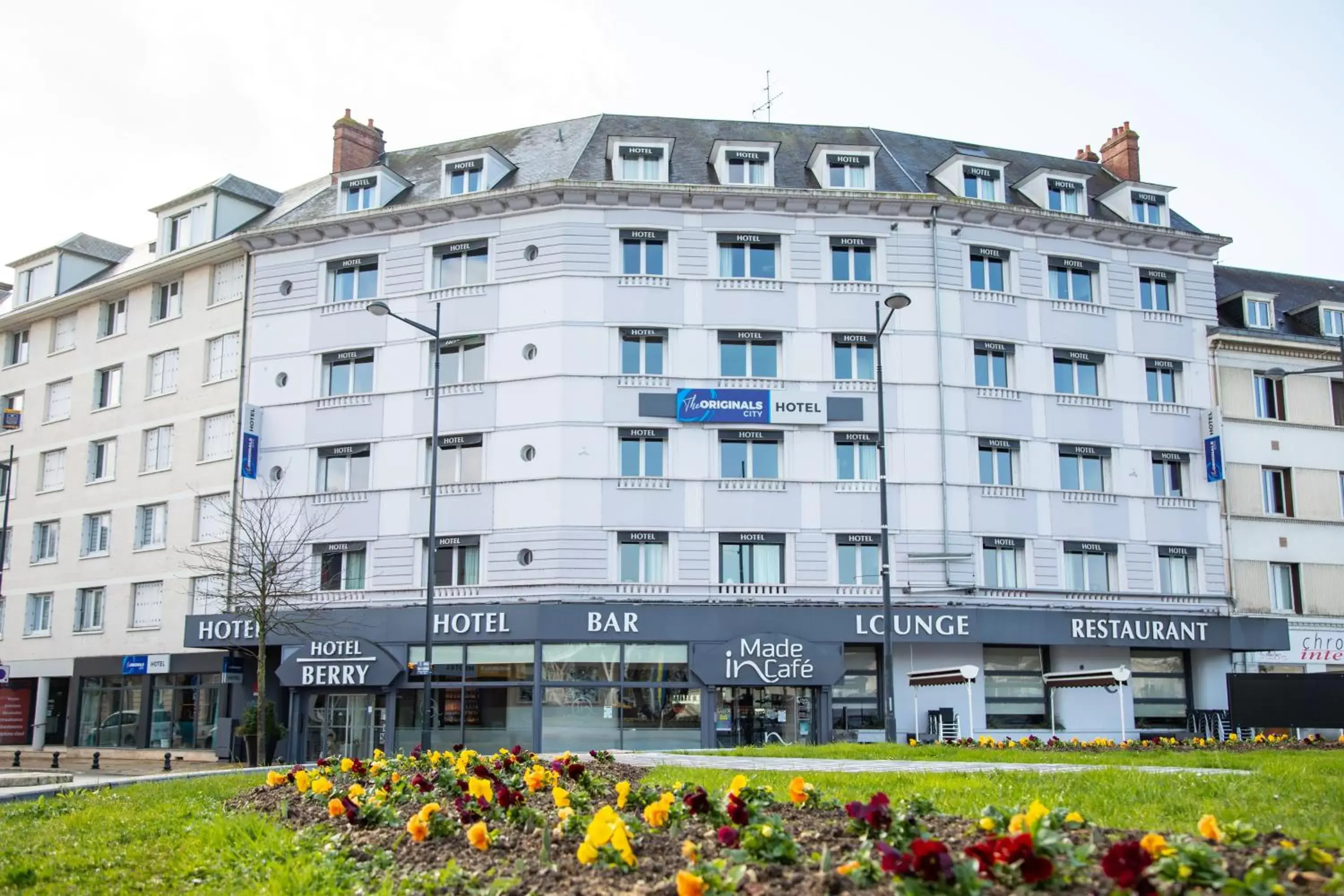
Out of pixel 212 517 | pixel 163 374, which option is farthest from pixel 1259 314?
pixel 163 374

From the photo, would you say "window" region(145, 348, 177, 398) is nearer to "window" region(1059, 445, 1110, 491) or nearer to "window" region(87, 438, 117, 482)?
"window" region(87, 438, 117, 482)

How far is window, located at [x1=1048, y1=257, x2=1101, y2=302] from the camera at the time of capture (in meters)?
39.0

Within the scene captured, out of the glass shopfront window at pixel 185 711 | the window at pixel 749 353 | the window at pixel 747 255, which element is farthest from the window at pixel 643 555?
the glass shopfront window at pixel 185 711

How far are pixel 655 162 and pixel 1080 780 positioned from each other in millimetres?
29123

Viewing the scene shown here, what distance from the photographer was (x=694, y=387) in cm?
3562

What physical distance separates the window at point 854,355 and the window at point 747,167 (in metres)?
5.47

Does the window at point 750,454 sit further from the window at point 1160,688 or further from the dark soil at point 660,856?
the dark soil at point 660,856

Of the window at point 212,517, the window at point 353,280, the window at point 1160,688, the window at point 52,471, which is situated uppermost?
the window at point 353,280

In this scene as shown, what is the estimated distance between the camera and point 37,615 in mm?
45844

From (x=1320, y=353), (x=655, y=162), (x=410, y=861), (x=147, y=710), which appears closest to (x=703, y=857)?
(x=410, y=861)

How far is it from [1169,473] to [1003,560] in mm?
6648

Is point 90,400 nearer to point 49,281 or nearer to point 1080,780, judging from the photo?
point 49,281

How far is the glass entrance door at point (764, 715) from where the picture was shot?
3388 centimetres

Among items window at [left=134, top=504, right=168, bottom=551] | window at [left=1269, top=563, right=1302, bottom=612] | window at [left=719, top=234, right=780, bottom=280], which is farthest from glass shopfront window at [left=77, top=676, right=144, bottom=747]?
window at [left=1269, top=563, right=1302, bottom=612]
